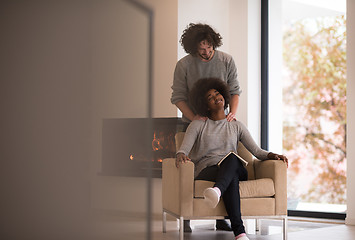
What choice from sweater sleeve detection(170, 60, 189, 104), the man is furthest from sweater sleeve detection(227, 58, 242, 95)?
sweater sleeve detection(170, 60, 189, 104)

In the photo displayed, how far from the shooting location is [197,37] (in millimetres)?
2434

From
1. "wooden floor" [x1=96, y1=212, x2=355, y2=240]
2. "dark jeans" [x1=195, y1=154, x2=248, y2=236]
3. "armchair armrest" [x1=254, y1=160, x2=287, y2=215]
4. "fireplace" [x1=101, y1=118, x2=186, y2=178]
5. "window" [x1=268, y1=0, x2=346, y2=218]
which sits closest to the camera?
"fireplace" [x1=101, y1=118, x2=186, y2=178]

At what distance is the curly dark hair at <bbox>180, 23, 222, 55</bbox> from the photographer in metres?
2.42

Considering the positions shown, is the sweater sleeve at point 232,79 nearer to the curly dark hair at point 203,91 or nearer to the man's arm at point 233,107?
the man's arm at point 233,107

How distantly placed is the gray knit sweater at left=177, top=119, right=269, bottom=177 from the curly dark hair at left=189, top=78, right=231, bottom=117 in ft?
0.22

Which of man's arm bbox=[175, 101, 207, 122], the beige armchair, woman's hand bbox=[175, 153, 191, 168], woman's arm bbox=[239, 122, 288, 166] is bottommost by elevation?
the beige armchair

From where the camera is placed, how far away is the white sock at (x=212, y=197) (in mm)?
1983

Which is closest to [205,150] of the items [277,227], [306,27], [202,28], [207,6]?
[202,28]

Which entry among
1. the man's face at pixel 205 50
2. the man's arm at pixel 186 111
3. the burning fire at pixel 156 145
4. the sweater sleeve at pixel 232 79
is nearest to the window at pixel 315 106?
the burning fire at pixel 156 145

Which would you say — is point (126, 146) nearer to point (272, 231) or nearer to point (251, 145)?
point (251, 145)

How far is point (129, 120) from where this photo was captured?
0.44 meters

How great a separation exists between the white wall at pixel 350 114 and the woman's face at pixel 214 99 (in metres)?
1.34

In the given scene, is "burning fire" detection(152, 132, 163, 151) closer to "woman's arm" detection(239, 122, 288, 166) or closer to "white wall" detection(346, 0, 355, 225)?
"woman's arm" detection(239, 122, 288, 166)

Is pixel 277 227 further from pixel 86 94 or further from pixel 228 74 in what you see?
pixel 86 94
